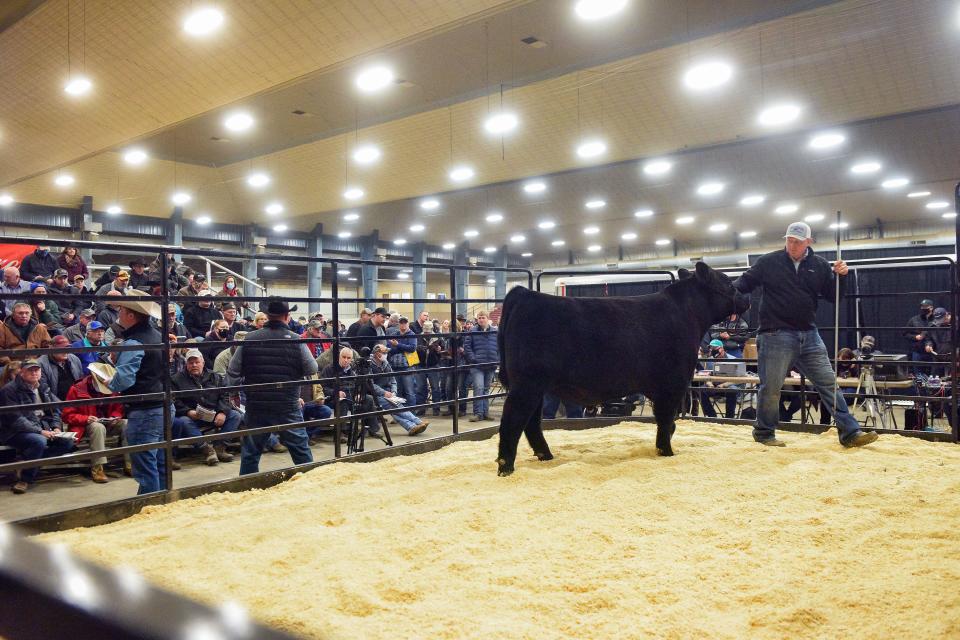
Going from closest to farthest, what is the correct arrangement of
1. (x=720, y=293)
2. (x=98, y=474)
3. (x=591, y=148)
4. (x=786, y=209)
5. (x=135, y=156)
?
(x=720, y=293)
(x=98, y=474)
(x=591, y=148)
(x=135, y=156)
(x=786, y=209)

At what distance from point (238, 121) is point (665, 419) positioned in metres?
11.9

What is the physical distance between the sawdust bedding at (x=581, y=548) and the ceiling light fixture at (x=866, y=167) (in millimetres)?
12681

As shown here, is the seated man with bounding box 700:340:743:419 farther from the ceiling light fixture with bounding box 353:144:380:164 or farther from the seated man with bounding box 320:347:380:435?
the ceiling light fixture with bounding box 353:144:380:164

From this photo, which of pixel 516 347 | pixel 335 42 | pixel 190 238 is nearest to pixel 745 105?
pixel 335 42

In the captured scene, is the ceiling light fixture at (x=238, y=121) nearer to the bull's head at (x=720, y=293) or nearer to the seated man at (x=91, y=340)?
the seated man at (x=91, y=340)

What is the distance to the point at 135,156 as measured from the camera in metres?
15.9

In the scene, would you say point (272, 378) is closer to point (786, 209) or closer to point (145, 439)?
point (145, 439)

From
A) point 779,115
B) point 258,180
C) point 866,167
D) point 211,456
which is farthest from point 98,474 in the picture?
point 866,167

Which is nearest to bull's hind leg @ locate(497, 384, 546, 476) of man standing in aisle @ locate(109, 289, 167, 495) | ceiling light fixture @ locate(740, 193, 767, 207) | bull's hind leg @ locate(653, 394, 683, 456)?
bull's hind leg @ locate(653, 394, 683, 456)

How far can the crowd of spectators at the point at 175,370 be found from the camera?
5324mm

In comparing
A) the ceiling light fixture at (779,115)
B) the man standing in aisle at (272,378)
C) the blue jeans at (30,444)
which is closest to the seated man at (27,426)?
the blue jeans at (30,444)

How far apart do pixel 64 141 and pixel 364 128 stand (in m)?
6.11

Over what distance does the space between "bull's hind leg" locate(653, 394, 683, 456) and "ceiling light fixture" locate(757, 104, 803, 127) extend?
8702 millimetres

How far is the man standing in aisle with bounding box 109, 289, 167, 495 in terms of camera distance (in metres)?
4.46
